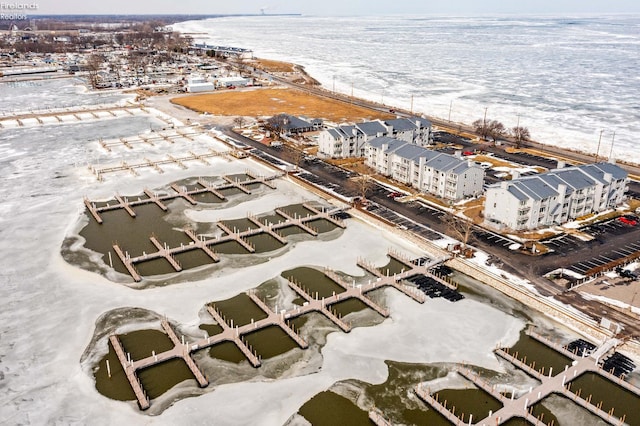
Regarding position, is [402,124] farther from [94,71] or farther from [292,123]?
[94,71]

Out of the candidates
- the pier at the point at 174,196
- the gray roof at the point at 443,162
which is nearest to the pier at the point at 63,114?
the pier at the point at 174,196

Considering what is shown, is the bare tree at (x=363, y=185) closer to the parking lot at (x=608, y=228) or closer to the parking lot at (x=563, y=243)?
the parking lot at (x=563, y=243)

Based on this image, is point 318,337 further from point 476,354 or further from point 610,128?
point 610,128

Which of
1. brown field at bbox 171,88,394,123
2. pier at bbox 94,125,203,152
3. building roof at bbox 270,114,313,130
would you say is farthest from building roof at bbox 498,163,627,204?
Answer: pier at bbox 94,125,203,152

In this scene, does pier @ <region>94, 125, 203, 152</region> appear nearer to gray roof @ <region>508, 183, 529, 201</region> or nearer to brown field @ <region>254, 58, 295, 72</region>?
gray roof @ <region>508, 183, 529, 201</region>

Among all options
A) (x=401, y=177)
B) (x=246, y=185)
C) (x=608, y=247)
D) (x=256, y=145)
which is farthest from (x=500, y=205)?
(x=256, y=145)

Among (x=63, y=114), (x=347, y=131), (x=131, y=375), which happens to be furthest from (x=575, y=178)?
(x=63, y=114)

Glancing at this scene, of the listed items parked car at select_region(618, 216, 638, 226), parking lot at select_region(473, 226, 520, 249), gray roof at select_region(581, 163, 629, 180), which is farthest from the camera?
gray roof at select_region(581, 163, 629, 180)
